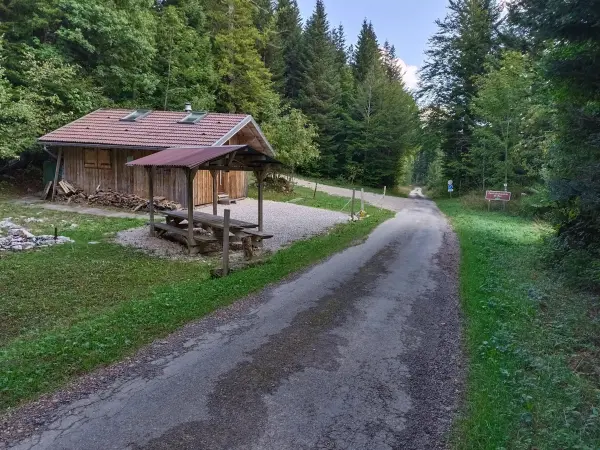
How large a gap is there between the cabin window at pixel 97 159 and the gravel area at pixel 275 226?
465cm

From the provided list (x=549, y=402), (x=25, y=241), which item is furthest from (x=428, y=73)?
(x=549, y=402)

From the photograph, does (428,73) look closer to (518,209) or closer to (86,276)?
(518,209)

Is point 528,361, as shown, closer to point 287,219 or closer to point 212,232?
point 212,232

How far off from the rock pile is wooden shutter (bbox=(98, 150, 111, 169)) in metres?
7.17

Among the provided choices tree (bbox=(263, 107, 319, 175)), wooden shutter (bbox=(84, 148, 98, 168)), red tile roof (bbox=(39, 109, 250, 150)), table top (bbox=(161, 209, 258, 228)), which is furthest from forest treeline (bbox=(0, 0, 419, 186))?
Answer: table top (bbox=(161, 209, 258, 228))

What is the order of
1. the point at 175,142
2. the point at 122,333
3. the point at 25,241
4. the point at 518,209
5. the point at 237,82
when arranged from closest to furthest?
the point at 122,333
the point at 25,241
the point at 175,142
the point at 518,209
the point at 237,82

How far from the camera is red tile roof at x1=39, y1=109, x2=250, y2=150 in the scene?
16641 millimetres

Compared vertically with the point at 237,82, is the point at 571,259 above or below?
below

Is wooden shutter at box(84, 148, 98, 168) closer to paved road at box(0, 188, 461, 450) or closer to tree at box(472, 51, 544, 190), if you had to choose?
paved road at box(0, 188, 461, 450)

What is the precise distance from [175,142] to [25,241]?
7577mm

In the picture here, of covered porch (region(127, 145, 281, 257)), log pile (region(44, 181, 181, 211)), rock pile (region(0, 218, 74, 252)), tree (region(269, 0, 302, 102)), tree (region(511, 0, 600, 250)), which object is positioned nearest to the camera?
tree (region(511, 0, 600, 250))

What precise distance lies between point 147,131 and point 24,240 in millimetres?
8560

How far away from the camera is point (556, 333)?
5.51 m

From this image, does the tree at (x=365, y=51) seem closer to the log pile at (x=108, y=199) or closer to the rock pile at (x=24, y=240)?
the log pile at (x=108, y=199)
